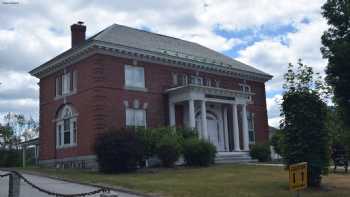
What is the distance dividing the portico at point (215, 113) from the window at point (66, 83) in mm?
6449

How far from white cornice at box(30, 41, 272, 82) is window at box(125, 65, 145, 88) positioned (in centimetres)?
74

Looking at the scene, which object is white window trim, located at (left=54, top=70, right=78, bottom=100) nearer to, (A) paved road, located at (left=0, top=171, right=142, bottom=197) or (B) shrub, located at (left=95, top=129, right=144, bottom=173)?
(B) shrub, located at (left=95, top=129, right=144, bottom=173)

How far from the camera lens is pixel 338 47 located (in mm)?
18391

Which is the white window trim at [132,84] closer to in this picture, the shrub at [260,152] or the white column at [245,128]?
the white column at [245,128]

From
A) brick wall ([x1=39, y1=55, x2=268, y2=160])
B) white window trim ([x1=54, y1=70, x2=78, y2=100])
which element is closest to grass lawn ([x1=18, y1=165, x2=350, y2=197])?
brick wall ([x1=39, y1=55, x2=268, y2=160])

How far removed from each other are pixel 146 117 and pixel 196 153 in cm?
532

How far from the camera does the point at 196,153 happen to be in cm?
2912

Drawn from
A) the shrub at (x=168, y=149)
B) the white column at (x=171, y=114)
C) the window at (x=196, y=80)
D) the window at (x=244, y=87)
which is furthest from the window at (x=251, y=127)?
the shrub at (x=168, y=149)

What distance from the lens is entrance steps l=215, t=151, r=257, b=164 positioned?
110ft

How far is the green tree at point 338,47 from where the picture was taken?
727 inches

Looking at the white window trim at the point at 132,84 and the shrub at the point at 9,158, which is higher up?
the white window trim at the point at 132,84

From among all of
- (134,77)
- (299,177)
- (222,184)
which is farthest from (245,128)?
(299,177)

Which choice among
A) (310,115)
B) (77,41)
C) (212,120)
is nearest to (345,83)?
(310,115)

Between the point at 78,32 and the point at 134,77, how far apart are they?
597 cm
